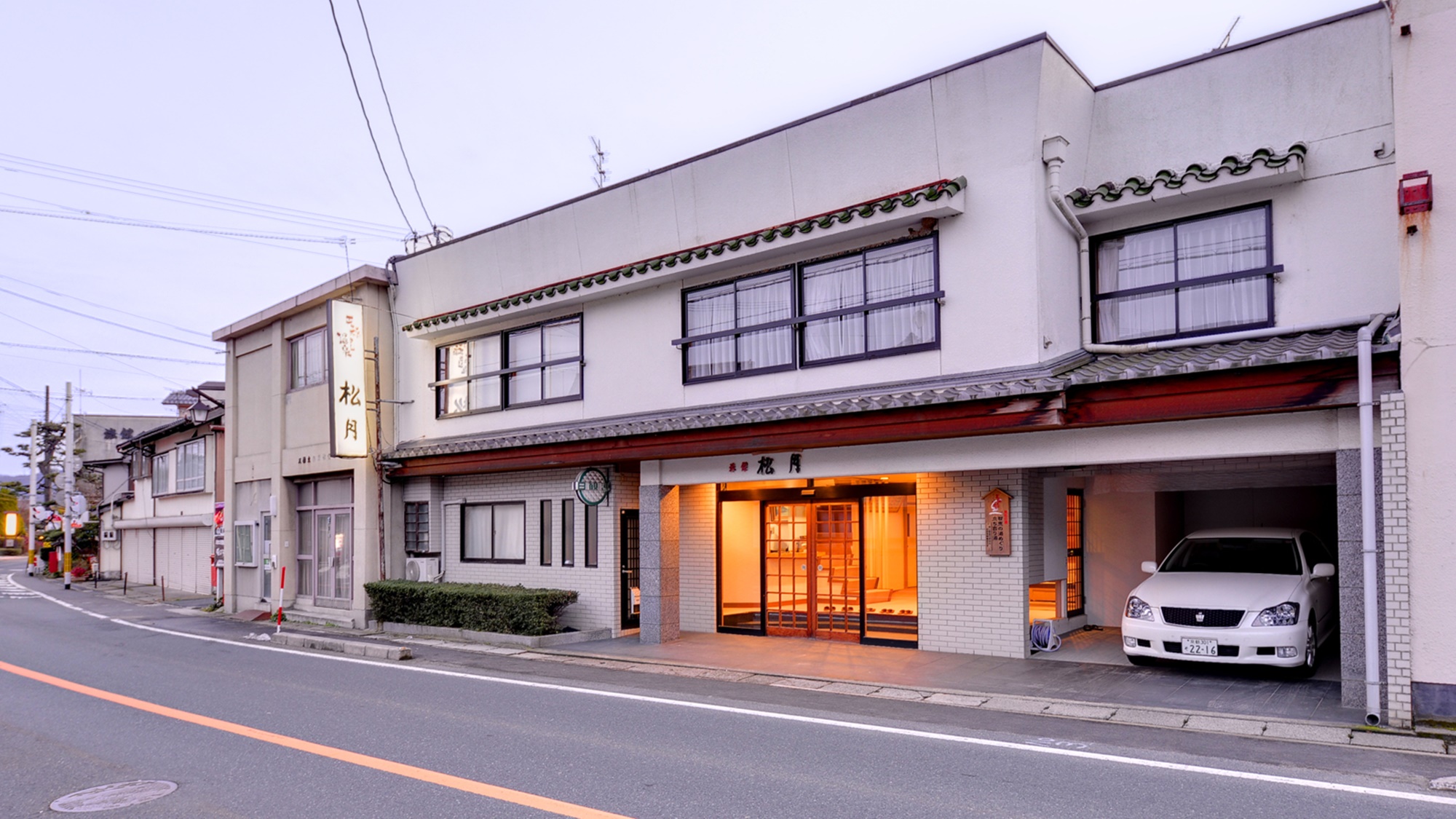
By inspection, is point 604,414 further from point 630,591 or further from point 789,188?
point 789,188

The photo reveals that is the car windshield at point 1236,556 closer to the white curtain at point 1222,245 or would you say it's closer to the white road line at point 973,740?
the white curtain at point 1222,245

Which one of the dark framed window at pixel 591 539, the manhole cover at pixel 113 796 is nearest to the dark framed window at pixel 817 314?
the dark framed window at pixel 591 539

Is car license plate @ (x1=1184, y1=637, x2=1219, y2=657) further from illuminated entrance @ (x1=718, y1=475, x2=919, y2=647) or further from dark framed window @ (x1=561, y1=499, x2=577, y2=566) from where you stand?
dark framed window @ (x1=561, y1=499, x2=577, y2=566)

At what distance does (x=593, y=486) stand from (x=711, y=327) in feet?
11.2

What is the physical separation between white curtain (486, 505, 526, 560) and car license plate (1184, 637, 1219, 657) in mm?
11242

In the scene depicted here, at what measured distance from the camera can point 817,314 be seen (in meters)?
13.0

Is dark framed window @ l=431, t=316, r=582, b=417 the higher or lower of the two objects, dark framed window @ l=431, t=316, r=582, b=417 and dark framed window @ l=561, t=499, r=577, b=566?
the higher

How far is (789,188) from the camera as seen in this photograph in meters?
13.4

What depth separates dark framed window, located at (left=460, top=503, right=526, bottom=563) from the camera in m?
17.6

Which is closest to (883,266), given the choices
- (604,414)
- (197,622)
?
(604,414)

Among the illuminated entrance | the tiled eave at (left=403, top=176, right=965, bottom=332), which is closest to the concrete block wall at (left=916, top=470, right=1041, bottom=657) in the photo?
the illuminated entrance

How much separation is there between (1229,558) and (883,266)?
18.4 ft

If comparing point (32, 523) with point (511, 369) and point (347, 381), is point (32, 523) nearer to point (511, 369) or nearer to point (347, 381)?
point (347, 381)

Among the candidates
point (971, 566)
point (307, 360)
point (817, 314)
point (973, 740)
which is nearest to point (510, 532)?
point (307, 360)
